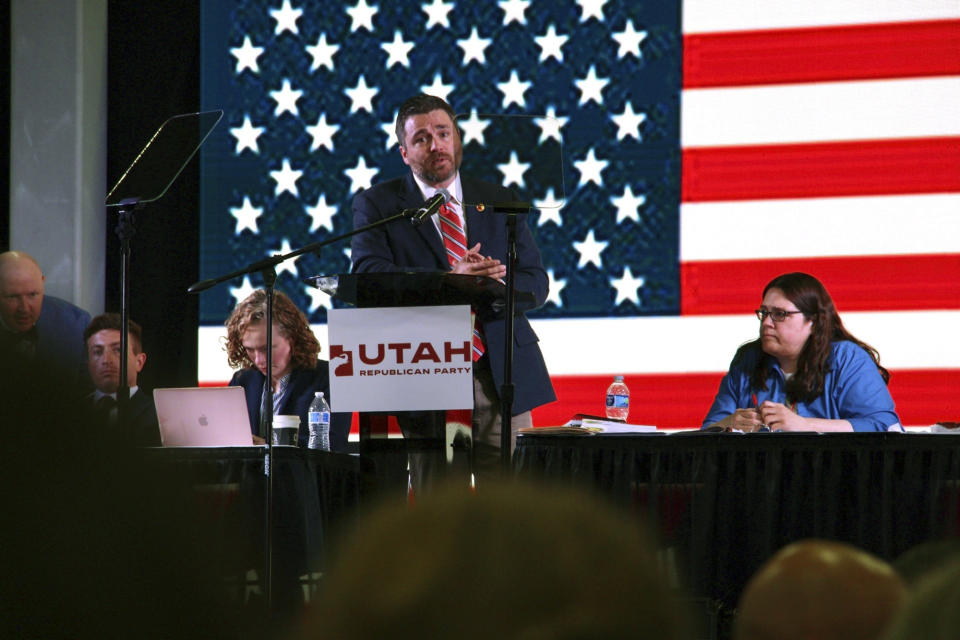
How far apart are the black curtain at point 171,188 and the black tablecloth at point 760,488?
2.99 meters

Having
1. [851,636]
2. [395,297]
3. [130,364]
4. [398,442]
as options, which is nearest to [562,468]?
[398,442]

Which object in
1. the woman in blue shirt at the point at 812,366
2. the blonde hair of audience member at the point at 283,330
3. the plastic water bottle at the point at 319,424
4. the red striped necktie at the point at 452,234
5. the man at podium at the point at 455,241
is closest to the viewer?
the man at podium at the point at 455,241

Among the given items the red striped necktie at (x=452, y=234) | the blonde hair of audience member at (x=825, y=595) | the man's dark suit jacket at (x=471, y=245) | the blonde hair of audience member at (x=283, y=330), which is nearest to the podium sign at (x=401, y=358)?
the man's dark suit jacket at (x=471, y=245)

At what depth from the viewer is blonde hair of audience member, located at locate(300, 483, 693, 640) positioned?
35cm

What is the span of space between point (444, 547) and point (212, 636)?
0.08 metres

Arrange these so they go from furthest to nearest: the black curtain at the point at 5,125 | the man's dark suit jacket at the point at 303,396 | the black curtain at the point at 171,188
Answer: the black curtain at the point at 5,125 < the black curtain at the point at 171,188 < the man's dark suit jacket at the point at 303,396

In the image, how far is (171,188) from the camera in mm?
5539

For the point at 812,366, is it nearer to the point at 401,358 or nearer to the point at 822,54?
the point at 401,358

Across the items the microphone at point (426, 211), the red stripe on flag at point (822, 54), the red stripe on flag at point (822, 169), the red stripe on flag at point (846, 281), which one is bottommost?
the red stripe on flag at point (846, 281)

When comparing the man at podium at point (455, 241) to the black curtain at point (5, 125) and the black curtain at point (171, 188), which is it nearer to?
the black curtain at point (171, 188)

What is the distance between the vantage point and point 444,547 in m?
0.35

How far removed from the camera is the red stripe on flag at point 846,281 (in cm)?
505

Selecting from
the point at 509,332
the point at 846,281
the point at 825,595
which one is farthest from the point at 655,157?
the point at 825,595

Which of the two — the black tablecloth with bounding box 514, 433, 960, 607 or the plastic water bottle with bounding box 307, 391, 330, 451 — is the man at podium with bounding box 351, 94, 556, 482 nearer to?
the black tablecloth with bounding box 514, 433, 960, 607
